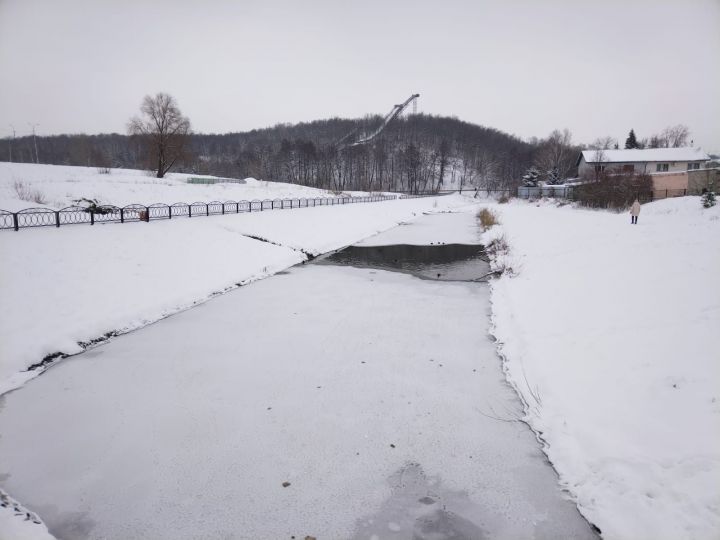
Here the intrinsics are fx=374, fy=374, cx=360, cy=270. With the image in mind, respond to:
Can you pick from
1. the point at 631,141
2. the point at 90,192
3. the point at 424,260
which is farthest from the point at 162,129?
the point at 631,141

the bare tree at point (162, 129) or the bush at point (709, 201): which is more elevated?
the bare tree at point (162, 129)

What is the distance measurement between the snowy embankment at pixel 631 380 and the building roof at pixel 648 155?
57.3 m

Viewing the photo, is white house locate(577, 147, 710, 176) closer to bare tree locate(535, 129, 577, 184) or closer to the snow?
bare tree locate(535, 129, 577, 184)

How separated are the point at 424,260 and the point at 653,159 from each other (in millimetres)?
60125

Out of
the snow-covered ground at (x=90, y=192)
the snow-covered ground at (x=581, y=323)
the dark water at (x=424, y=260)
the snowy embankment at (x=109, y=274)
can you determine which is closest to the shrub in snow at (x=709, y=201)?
the snow-covered ground at (x=581, y=323)

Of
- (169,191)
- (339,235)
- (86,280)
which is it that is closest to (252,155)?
(169,191)

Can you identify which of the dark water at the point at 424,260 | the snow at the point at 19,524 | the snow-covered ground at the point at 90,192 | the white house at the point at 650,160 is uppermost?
the white house at the point at 650,160

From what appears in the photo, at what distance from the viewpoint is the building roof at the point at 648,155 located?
56.4 metres

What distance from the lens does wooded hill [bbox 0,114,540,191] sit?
291 ft

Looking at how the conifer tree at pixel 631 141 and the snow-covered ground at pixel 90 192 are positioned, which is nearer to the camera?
the snow-covered ground at pixel 90 192

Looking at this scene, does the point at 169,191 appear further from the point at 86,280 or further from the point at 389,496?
the point at 389,496

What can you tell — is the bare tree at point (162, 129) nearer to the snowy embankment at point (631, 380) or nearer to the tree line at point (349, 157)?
the tree line at point (349, 157)

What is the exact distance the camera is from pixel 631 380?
531 centimetres

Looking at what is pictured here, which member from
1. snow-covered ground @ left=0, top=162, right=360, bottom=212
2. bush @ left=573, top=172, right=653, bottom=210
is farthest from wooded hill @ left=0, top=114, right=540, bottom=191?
bush @ left=573, top=172, right=653, bottom=210
